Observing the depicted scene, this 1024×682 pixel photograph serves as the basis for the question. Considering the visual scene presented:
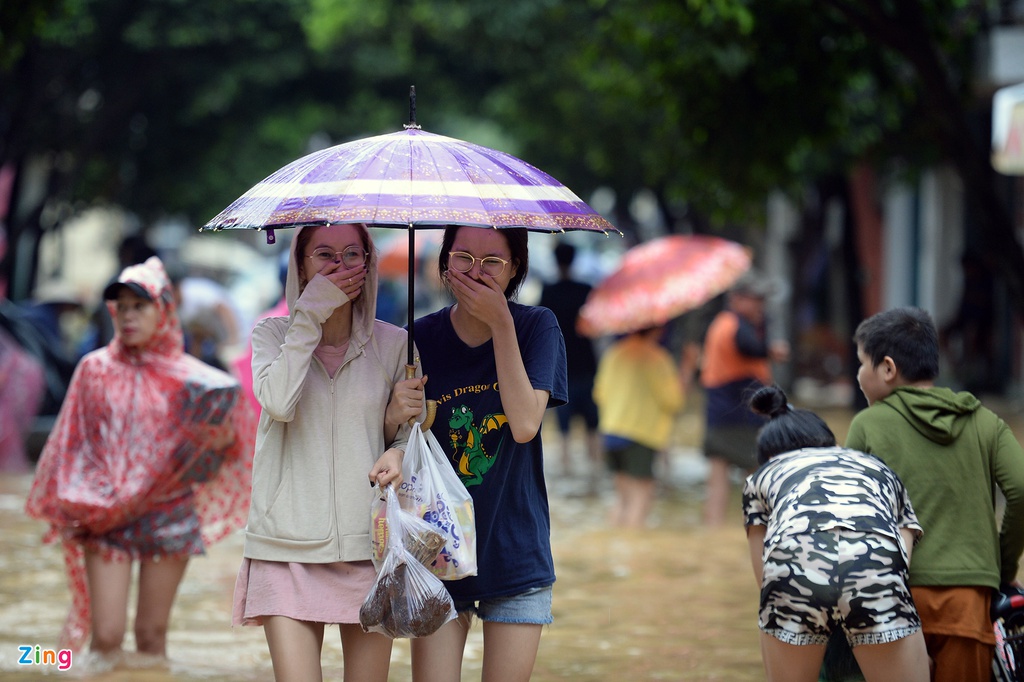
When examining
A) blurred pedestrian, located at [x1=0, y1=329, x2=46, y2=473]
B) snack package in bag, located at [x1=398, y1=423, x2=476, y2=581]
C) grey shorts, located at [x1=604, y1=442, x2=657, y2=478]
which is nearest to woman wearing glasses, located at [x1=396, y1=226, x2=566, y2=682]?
snack package in bag, located at [x1=398, y1=423, x2=476, y2=581]

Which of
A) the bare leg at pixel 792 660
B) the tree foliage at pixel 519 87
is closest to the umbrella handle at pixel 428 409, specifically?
the bare leg at pixel 792 660

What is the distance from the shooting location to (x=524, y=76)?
20453 millimetres

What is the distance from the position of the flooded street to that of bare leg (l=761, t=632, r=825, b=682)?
209cm

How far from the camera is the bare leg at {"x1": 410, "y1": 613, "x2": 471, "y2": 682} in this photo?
13.2ft

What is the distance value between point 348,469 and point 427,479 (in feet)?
0.79

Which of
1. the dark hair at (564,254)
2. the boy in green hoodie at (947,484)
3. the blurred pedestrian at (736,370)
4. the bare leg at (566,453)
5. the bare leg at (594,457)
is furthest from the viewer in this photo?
the bare leg at (566,453)

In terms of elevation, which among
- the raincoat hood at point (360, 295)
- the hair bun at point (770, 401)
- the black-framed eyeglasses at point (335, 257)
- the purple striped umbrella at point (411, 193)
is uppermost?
the purple striped umbrella at point (411, 193)

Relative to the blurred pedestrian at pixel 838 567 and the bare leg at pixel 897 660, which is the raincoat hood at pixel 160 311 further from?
the bare leg at pixel 897 660

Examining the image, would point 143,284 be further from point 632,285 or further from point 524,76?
point 524,76

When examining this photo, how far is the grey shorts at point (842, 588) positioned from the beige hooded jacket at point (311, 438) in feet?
3.90

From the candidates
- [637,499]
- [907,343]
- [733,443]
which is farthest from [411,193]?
[637,499]

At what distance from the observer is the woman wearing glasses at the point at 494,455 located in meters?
4.02

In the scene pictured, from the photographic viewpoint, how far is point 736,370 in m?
9.88

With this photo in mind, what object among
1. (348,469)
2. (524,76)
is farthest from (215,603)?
(524,76)
